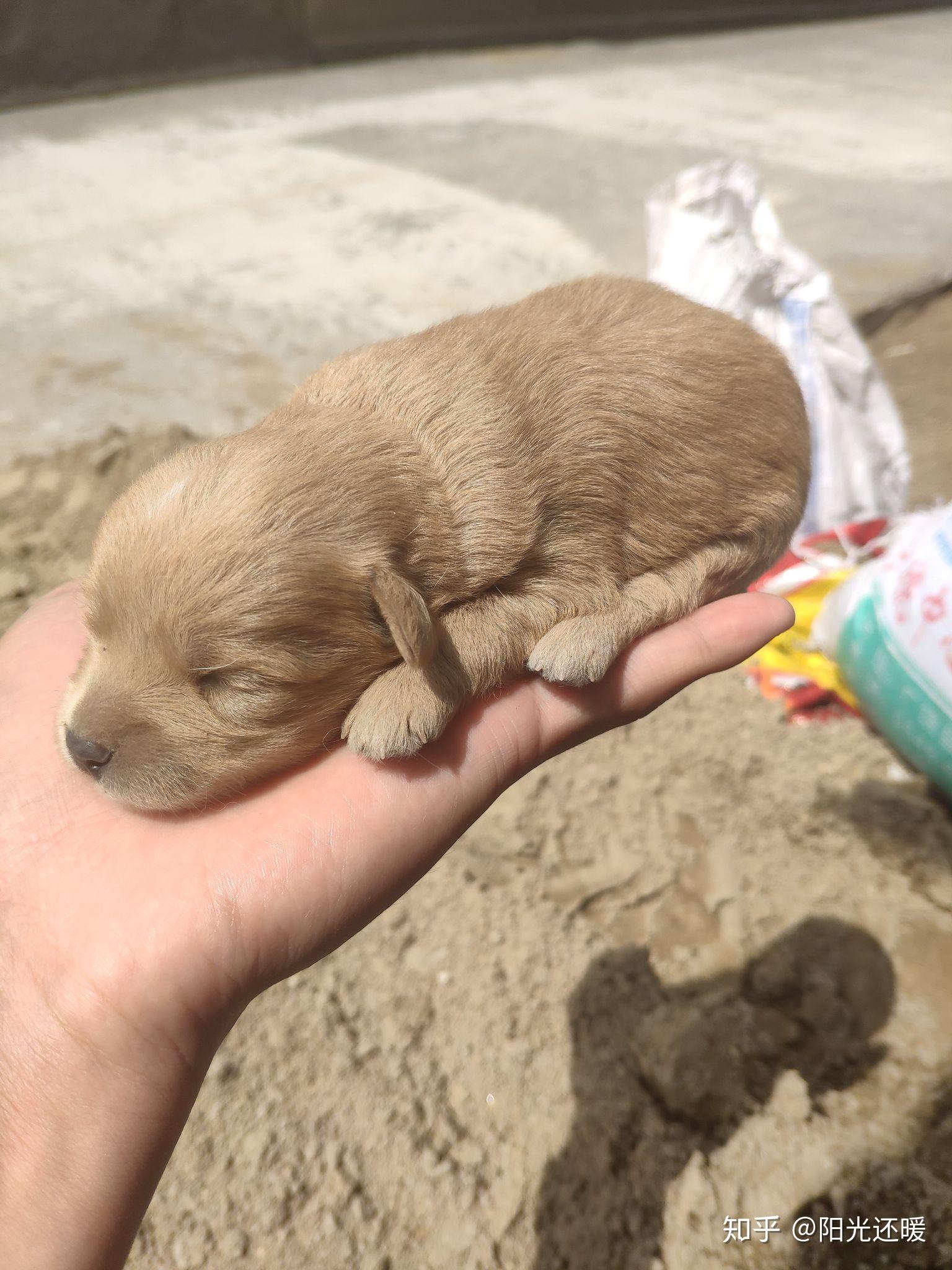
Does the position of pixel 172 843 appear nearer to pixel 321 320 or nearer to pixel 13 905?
pixel 13 905

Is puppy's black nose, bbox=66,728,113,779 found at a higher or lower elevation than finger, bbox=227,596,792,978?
higher

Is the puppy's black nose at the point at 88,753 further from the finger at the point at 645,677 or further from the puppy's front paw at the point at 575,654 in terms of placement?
the puppy's front paw at the point at 575,654

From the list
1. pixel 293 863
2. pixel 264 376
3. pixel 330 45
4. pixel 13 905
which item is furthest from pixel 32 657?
pixel 330 45

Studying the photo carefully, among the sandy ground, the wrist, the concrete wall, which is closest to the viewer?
the wrist

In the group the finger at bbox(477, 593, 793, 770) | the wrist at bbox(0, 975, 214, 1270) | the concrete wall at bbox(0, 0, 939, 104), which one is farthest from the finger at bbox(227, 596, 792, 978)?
the concrete wall at bbox(0, 0, 939, 104)

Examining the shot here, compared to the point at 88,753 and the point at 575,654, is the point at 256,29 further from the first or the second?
the point at 88,753

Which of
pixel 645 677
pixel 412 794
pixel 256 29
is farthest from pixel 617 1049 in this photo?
pixel 256 29

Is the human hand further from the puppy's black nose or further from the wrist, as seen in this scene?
the puppy's black nose
